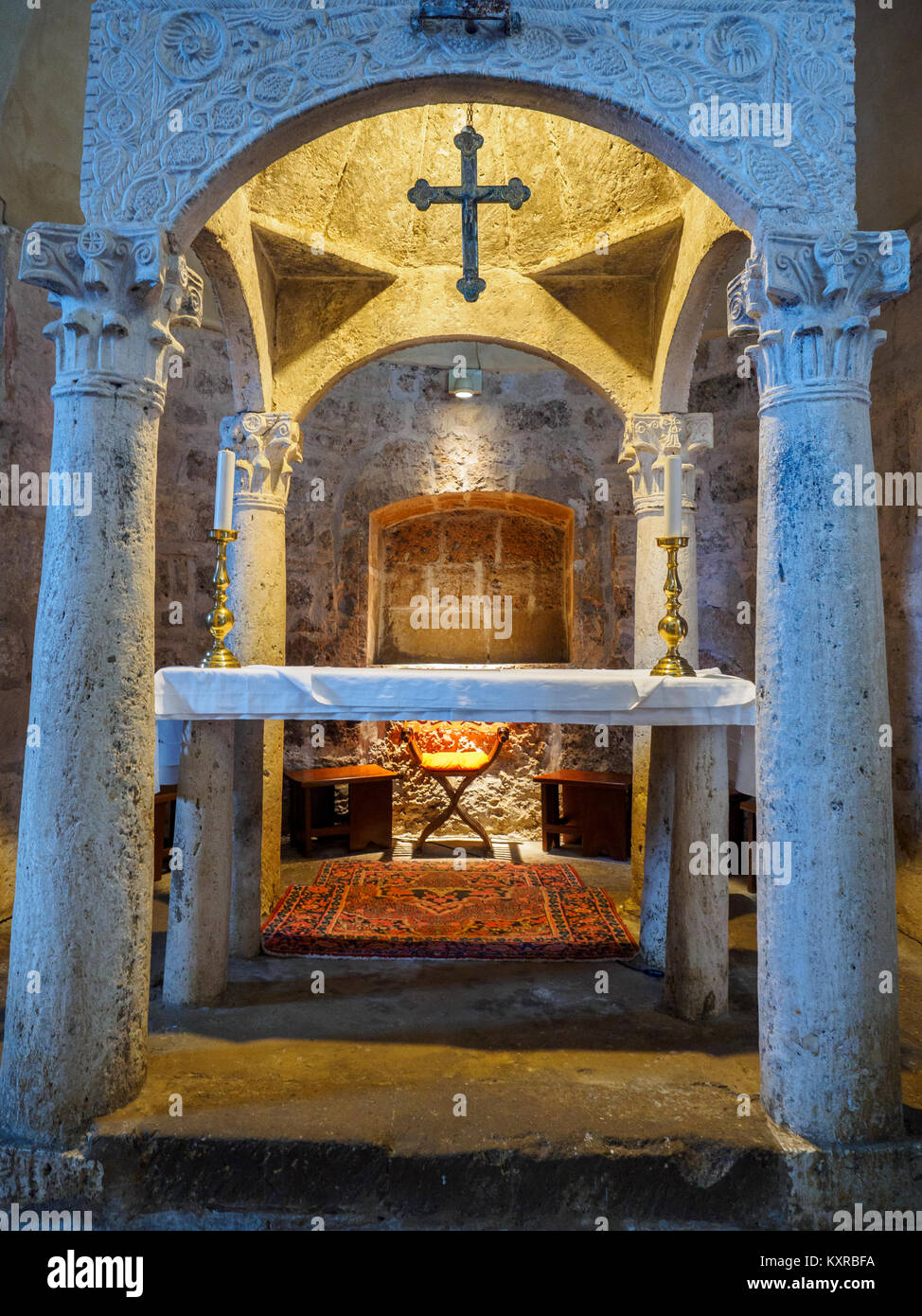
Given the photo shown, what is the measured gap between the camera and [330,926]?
448cm

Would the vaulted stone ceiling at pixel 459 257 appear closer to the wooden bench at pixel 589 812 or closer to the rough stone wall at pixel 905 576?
the rough stone wall at pixel 905 576

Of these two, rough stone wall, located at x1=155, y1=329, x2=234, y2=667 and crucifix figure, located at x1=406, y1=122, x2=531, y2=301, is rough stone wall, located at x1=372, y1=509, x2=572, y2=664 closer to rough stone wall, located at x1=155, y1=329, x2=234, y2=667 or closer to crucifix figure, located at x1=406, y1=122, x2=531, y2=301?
rough stone wall, located at x1=155, y1=329, x2=234, y2=667

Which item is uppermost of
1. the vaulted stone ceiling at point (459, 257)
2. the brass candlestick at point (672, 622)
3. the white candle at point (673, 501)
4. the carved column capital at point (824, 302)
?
the vaulted stone ceiling at point (459, 257)

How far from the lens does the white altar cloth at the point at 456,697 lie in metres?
3.02

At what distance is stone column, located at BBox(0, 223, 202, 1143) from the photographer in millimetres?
2408

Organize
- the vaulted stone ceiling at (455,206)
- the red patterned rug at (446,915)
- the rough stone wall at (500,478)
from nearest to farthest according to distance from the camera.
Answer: the red patterned rug at (446,915)
the vaulted stone ceiling at (455,206)
the rough stone wall at (500,478)

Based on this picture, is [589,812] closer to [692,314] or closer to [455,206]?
[692,314]

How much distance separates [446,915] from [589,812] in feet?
6.25

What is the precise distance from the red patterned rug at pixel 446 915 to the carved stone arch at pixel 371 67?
3.27 m

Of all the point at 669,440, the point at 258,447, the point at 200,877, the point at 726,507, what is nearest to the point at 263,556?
the point at 258,447

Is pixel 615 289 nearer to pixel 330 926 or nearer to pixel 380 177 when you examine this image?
pixel 380 177

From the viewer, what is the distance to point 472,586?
24.7ft

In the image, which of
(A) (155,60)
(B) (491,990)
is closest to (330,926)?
(B) (491,990)

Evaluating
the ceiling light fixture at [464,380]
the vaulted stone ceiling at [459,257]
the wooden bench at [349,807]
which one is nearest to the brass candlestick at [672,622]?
the vaulted stone ceiling at [459,257]
